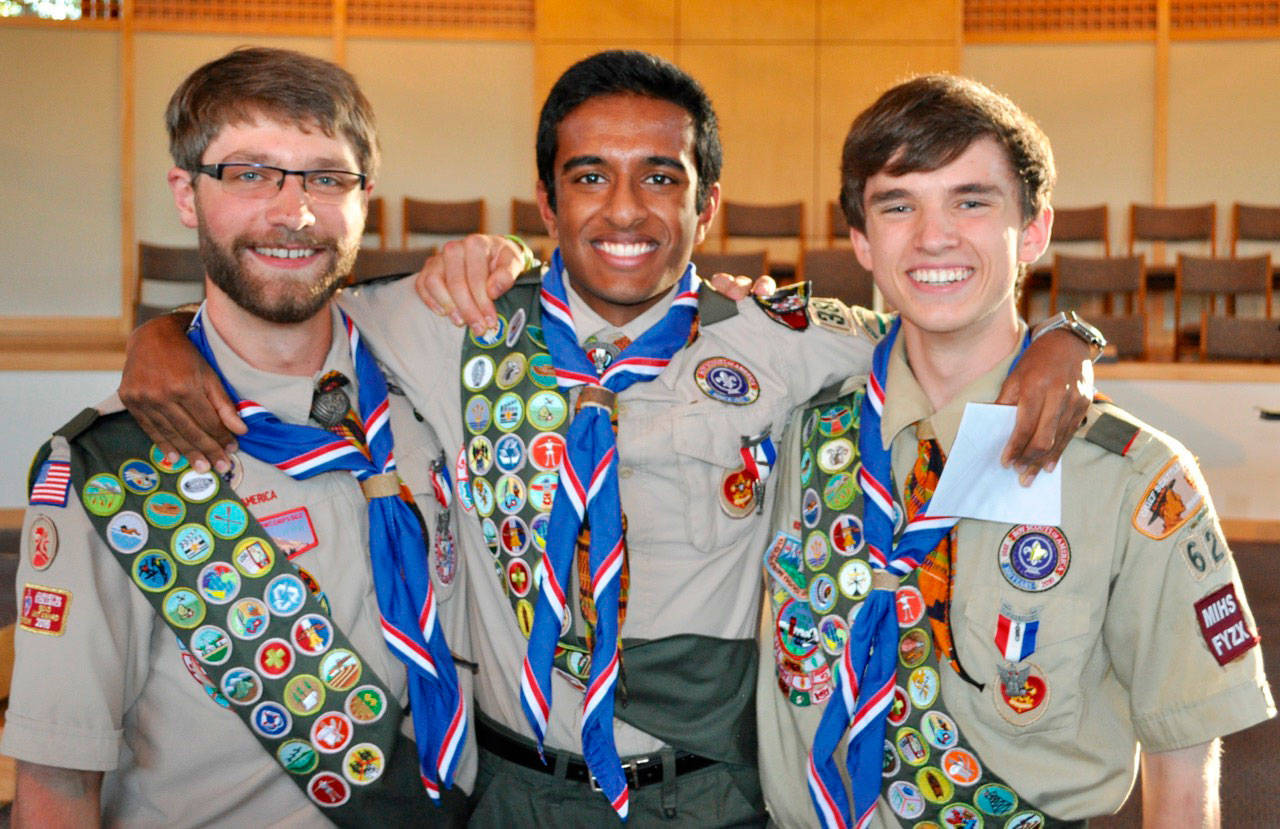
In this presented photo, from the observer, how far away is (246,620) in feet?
5.73

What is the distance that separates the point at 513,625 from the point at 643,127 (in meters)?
0.86

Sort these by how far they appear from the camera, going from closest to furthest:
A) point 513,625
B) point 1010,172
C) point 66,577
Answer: point 66,577, point 1010,172, point 513,625

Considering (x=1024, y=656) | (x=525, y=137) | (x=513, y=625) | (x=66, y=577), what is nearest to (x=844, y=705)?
(x=1024, y=656)

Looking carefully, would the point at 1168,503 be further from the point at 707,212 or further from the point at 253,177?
the point at 253,177

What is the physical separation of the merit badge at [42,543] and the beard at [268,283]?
0.42m

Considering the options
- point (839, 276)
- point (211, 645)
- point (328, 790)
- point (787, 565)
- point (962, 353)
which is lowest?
point (328, 790)

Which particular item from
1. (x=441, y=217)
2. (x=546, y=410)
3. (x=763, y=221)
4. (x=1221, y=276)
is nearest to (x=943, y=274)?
(x=546, y=410)

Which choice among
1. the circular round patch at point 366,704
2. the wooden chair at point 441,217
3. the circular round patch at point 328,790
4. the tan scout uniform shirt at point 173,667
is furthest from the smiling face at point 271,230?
the wooden chair at point 441,217

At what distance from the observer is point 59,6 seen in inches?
332

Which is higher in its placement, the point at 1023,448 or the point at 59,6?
the point at 59,6

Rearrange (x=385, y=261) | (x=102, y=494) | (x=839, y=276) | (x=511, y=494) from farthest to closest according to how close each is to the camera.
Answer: (x=385, y=261) < (x=839, y=276) < (x=511, y=494) < (x=102, y=494)

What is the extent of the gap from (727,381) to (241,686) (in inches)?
35.7

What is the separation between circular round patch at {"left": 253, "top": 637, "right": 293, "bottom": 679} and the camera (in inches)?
68.6

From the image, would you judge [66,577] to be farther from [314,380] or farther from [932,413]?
[932,413]
